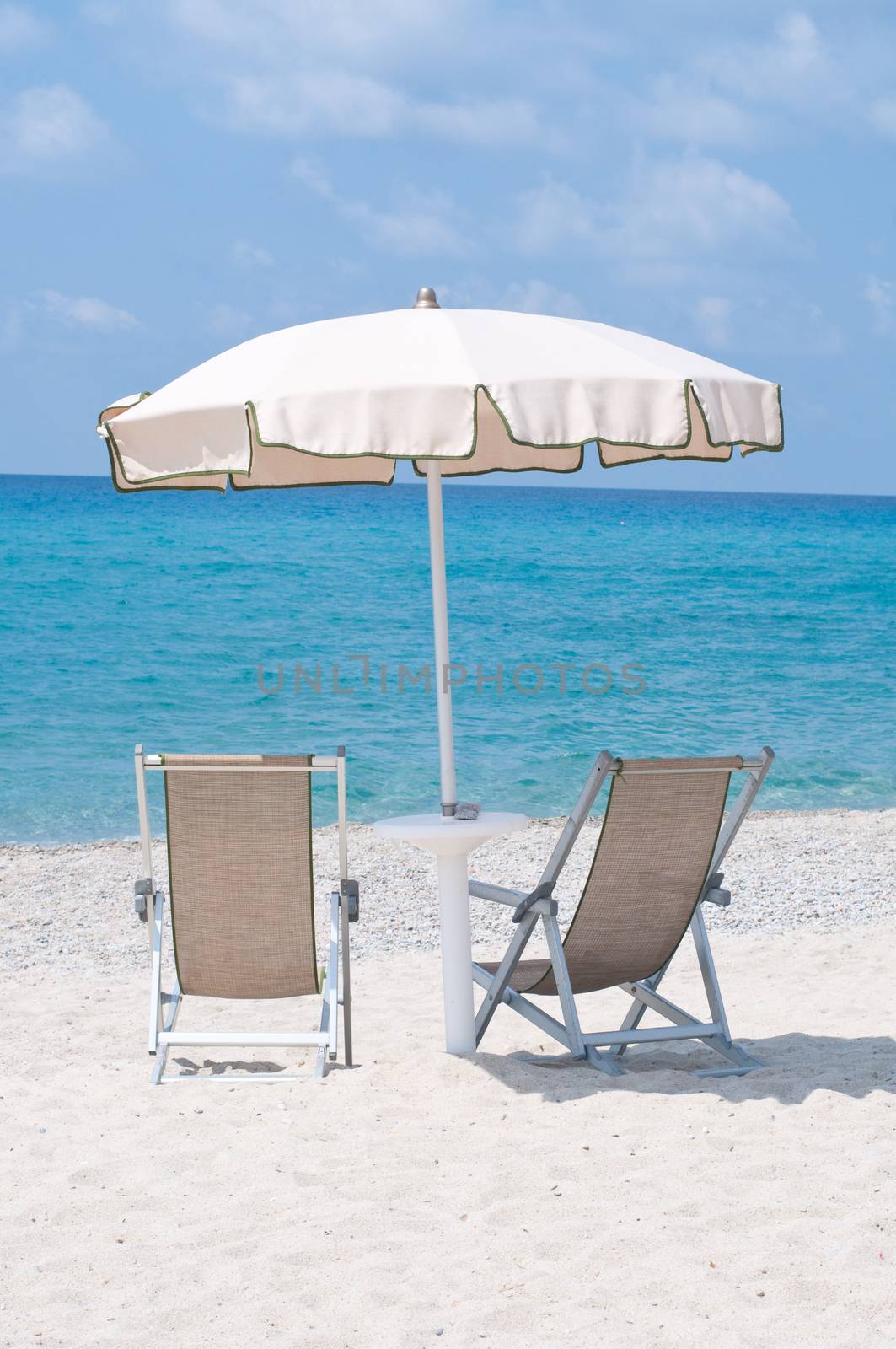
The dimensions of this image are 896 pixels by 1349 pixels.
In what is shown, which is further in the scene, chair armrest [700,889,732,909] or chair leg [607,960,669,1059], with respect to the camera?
chair leg [607,960,669,1059]

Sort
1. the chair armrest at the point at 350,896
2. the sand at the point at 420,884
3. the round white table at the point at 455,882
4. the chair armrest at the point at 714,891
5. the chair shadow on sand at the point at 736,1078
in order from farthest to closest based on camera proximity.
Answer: the sand at the point at 420,884
the chair armrest at the point at 350,896
the chair armrest at the point at 714,891
the round white table at the point at 455,882
the chair shadow on sand at the point at 736,1078

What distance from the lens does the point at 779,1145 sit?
3281 millimetres

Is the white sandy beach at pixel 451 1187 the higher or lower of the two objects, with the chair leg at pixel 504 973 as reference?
lower

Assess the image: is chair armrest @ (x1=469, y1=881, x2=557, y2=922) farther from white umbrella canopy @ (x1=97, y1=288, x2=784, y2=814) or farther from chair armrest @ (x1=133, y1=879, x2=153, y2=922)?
chair armrest @ (x1=133, y1=879, x2=153, y2=922)

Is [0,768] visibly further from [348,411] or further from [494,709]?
[348,411]

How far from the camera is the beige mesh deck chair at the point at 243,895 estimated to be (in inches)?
159

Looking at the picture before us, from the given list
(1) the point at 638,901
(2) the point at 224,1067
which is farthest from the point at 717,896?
(2) the point at 224,1067

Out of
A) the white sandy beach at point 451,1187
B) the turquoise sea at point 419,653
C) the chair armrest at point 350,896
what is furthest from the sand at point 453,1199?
the turquoise sea at point 419,653

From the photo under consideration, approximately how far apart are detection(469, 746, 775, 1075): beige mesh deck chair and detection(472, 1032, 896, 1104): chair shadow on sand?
0.27ft

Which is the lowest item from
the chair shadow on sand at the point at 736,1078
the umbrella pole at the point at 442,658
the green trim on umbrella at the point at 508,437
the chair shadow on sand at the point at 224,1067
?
the chair shadow on sand at the point at 224,1067

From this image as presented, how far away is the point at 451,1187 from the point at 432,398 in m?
1.88

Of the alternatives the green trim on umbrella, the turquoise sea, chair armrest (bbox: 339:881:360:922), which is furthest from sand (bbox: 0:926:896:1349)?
the turquoise sea

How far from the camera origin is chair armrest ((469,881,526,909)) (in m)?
4.02

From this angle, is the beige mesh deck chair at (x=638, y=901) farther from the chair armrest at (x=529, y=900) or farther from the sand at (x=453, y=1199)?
the sand at (x=453, y=1199)
